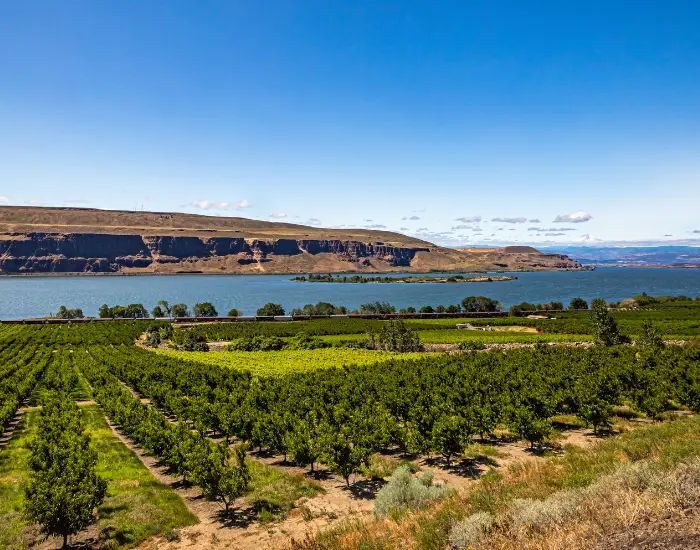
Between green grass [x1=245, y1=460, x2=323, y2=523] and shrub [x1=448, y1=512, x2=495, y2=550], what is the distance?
13237 millimetres

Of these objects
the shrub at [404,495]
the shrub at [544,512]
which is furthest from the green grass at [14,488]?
the shrub at [544,512]

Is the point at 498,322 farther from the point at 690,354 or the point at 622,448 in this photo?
the point at 622,448

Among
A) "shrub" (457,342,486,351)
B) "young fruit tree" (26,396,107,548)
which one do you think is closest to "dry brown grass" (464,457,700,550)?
"young fruit tree" (26,396,107,548)

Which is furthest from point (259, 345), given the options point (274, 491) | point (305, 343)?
point (274, 491)

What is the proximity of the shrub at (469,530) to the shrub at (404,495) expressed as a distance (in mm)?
6244

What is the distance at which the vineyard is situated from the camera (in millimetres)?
23438

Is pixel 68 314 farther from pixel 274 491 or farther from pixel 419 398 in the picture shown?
pixel 274 491

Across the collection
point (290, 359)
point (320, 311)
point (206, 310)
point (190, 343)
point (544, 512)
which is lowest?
point (206, 310)

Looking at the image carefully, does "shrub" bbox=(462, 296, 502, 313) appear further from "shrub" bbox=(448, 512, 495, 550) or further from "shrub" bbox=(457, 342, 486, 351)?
"shrub" bbox=(448, 512, 495, 550)

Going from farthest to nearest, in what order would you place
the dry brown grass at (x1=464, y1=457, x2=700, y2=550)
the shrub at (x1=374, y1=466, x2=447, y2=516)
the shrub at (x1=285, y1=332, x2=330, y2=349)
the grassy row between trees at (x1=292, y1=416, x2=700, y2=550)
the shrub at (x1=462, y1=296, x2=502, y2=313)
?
1. the shrub at (x1=462, y1=296, x2=502, y2=313)
2. the shrub at (x1=285, y1=332, x2=330, y2=349)
3. the shrub at (x1=374, y1=466, x2=447, y2=516)
4. the grassy row between trees at (x1=292, y1=416, x2=700, y2=550)
5. the dry brown grass at (x1=464, y1=457, x2=700, y2=550)

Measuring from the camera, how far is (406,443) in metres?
31.0

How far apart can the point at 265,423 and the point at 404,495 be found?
15.1 metres

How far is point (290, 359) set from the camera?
8100cm

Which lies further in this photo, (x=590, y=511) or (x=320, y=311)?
(x=320, y=311)
